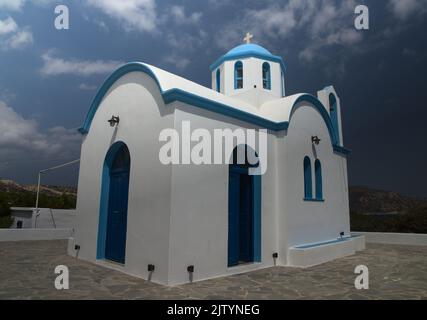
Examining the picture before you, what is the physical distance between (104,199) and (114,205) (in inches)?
15.8

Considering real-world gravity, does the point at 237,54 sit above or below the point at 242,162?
above

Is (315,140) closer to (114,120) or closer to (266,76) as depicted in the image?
(266,76)

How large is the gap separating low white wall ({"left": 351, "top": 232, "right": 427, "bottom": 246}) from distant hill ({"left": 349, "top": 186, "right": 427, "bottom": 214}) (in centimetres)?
3379

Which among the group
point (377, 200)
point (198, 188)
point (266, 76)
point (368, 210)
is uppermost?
point (266, 76)

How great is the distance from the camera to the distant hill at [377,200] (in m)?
46.6

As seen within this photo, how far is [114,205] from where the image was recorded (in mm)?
7570

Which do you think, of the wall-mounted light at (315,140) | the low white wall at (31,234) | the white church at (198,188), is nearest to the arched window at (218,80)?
the white church at (198,188)

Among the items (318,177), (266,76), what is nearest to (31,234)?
(266,76)

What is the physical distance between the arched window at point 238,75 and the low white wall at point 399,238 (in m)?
9.62

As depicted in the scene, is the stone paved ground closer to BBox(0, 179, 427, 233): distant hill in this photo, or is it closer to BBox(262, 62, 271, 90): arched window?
BBox(262, 62, 271, 90): arched window

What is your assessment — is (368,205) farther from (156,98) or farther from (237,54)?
(156,98)
